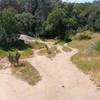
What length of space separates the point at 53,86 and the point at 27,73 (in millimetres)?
5634

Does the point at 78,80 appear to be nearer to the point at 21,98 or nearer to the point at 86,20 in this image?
the point at 21,98

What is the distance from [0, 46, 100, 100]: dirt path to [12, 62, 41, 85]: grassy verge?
2.22ft

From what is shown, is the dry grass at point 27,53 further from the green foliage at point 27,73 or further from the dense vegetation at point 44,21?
the green foliage at point 27,73

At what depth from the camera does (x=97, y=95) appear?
95.6 ft

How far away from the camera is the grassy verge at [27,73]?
115 feet

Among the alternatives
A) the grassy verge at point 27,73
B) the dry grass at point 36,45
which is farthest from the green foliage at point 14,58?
the dry grass at point 36,45

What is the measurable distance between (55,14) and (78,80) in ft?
119

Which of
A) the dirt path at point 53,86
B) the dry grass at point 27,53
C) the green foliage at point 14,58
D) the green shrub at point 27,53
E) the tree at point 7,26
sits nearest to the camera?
the dirt path at point 53,86

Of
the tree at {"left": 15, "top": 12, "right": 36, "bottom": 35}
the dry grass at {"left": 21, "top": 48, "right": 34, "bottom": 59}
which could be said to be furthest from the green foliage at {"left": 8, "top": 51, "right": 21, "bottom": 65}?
the tree at {"left": 15, "top": 12, "right": 36, "bottom": 35}

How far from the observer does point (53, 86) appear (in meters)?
32.5

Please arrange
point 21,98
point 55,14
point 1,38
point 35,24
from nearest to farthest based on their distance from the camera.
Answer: point 21,98 → point 1,38 → point 55,14 → point 35,24

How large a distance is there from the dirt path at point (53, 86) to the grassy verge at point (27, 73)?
26.6 inches

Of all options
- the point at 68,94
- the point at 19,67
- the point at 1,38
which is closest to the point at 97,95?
the point at 68,94

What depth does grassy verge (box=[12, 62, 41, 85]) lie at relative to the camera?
3500 centimetres
